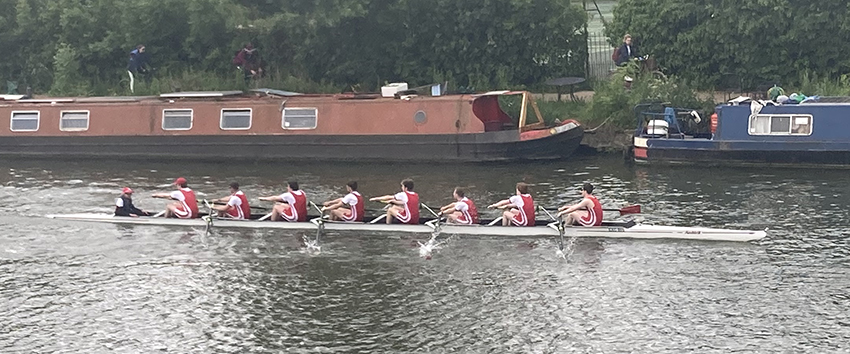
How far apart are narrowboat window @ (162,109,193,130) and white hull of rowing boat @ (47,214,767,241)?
841 cm

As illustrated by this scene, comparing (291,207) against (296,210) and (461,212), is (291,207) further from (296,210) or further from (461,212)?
(461,212)

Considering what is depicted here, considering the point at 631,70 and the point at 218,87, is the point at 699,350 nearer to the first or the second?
the point at 631,70

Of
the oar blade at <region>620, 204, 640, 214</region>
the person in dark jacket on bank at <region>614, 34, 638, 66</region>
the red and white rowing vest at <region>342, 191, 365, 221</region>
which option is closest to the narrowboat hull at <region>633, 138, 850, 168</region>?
the person in dark jacket on bank at <region>614, 34, 638, 66</region>

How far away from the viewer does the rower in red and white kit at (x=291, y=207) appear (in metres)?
24.2

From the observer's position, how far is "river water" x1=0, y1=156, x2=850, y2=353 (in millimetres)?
17219

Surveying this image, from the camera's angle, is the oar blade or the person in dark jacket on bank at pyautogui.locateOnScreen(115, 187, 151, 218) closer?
the oar blade

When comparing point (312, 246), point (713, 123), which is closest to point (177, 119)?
point (312, 246)

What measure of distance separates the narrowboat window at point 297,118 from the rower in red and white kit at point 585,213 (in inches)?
452

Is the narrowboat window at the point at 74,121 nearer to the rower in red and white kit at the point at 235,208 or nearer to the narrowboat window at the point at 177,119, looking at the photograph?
the narrowboat window at the point at 177,119

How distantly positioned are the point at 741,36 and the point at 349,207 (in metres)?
14.8

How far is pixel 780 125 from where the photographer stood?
29.6 meters

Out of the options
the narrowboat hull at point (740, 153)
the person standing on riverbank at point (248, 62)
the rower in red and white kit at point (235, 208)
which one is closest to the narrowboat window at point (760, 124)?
the narrowboat hull at point (740, 153)

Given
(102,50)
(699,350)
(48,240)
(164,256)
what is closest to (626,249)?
(699,350)

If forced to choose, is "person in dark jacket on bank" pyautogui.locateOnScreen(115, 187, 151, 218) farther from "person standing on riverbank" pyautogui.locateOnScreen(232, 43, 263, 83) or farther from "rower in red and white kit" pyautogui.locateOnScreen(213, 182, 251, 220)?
"person standing on riverbank" pyautogui.locateOnScreen(232, 43, 263, 83)
